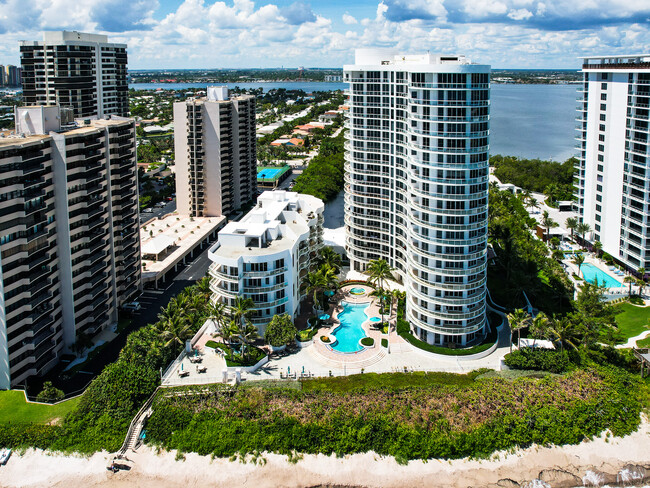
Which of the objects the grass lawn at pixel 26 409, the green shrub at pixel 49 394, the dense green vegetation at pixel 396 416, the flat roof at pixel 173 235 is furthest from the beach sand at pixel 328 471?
the flat roof at pixel 173 235

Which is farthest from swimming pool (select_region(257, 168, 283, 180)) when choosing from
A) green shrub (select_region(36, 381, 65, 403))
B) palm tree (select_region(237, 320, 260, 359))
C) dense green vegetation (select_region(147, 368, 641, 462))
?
green shrub (select_region(36, 381, 65, 403))

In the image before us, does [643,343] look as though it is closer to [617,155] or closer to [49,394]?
[617,155]

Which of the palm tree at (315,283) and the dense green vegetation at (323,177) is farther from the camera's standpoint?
the dense green vegetation at (323,177)

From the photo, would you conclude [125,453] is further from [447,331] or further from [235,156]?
[235,156]

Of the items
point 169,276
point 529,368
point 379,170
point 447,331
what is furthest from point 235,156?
point 529,368

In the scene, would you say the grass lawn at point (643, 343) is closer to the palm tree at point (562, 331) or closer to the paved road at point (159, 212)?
the palm tree at point (562, 331)

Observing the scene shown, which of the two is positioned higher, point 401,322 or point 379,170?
point 379,170
